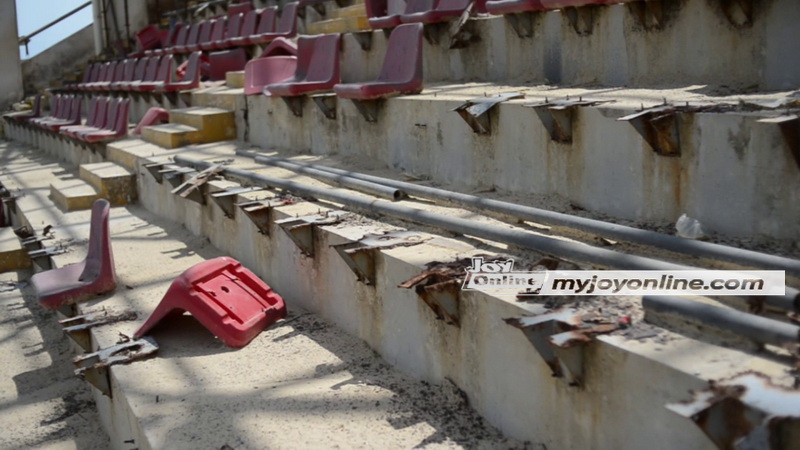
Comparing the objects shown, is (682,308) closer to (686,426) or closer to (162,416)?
(686,426)

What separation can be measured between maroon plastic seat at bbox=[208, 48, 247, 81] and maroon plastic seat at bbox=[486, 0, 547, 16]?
5.94 metres

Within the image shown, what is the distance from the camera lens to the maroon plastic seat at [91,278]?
4965 mm

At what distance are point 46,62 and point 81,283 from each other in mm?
14830

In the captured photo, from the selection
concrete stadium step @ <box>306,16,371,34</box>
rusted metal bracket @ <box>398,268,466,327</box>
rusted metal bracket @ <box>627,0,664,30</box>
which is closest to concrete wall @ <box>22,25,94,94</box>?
concrete stadium step @ <box>306,16,371,34</box>

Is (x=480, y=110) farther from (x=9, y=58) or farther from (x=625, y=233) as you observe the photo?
(x=9, y=58)

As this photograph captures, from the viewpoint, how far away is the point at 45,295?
16.3 ft

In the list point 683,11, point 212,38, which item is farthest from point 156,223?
point 212,38

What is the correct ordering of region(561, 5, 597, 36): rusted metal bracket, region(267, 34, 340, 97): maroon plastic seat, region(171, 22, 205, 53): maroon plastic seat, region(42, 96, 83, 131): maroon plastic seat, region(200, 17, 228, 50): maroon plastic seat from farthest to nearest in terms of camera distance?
region(171, 22, 205, 53): maroon plastic seat
region(200, 17, 228, 50): maroon plastic seat
region(42, 96, 83, 131): maroon plastic seat
region(267, 34, 340, 97): maroon plastic seat
region(561, 5, 597, 36): rusted metal bracket

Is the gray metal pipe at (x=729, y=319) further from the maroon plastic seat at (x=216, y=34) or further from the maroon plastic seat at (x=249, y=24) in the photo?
the maroon plastic seat at (x=216, y=34)

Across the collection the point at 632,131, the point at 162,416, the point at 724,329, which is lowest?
the point at 162,416

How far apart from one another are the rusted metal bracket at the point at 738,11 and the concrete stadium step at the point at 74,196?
553cm

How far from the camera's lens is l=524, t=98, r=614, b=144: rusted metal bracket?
3.92 metres

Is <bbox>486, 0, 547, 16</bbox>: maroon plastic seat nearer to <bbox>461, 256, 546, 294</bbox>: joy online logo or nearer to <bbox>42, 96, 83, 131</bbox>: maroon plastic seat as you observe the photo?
<bbox>461, 256, 546, 294</bbox>: joy online logo

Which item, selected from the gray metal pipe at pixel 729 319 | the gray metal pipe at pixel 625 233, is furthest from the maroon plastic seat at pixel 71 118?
the gray metal pipe at pixel 729 319
